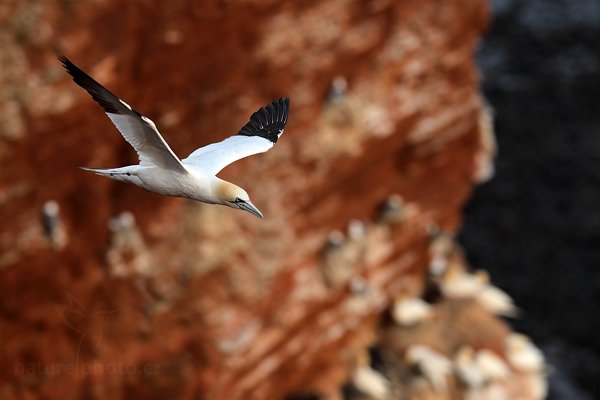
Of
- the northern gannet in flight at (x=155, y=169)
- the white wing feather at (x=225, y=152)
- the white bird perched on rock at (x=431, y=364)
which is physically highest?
the white bird perched on rock at (x=431, y=364)

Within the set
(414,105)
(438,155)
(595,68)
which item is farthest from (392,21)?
(595,68)

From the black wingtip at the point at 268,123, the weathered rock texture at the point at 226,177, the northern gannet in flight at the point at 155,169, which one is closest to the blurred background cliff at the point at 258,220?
the weathered rock texture at the point at 226,177

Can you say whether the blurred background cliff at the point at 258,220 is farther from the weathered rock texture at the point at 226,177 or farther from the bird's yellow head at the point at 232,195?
the bird's yellow head at the point at 232,195

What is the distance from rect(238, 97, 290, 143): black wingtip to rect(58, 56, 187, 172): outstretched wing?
6.77 ft

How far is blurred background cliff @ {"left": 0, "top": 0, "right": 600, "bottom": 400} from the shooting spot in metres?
12.1

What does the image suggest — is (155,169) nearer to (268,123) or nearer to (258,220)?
(268,123)

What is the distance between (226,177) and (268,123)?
3875 millimetres

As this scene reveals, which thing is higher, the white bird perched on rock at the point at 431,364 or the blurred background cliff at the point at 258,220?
the blurred background cliff at the point at 258,220

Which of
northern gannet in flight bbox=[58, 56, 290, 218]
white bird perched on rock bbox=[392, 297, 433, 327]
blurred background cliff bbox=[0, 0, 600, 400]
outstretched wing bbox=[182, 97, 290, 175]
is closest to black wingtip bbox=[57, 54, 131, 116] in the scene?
northern gannet in flight bbox=[58, 56, 290, 218]

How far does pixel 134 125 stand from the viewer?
770 cm

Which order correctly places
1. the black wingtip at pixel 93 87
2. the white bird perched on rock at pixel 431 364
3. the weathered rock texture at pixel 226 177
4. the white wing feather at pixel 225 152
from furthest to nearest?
the white bird perched on rock at pixel 431 364
the weathered rock texture at pixel 226 177
the white wing feather at pixel 225 152
the black wingtip at pixel 93 87

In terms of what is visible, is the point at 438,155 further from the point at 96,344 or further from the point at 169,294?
the point at 96,344

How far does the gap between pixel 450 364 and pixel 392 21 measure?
256 inches

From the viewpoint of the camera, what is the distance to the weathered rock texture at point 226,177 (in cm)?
1196
